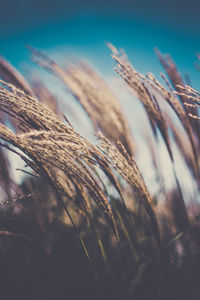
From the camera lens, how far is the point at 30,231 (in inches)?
49.9

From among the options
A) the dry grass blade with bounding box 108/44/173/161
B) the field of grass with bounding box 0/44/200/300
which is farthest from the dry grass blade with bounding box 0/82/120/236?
the dry grass blade with bounding box 108/44/173/161

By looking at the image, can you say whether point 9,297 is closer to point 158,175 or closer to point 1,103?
point 1,103

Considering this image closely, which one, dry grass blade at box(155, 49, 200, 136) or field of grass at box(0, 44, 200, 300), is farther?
dry grass blade at box(155, 49, 200, 136)

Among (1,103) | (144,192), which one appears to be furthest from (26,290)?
(1,103)

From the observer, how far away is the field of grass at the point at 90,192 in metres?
0.64

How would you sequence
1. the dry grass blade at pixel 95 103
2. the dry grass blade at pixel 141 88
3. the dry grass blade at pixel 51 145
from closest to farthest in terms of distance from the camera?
the dry grass blade at pixel 51 145, the dry grass blade at pixel 141 88, the dry grass blade at pixel 95 103

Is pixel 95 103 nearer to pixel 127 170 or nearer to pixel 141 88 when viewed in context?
pixel 141 88

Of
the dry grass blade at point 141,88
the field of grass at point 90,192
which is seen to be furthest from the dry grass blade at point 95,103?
the dry grass blade at point 141,88

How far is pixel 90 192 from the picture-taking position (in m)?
0.67

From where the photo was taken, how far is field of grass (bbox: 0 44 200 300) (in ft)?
2.11

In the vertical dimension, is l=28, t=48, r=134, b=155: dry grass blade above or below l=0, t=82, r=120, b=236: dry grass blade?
above

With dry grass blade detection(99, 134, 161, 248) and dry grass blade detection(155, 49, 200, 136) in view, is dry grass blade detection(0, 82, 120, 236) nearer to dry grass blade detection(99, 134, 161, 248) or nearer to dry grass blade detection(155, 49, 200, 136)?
dry grass blade detection(99, 134, 161, 248)

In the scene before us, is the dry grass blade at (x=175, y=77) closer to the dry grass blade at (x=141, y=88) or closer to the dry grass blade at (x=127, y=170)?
the dry grass blade at (x=141, y=88)

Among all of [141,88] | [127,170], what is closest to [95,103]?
[141,88]
